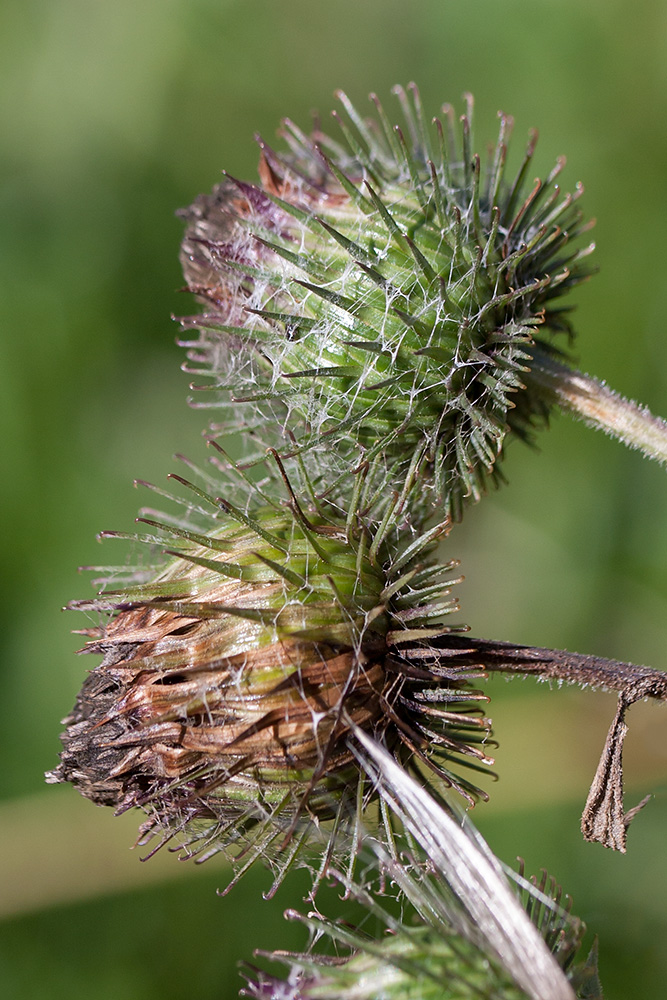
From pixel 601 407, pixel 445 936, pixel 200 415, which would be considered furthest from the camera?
pixel 200 415

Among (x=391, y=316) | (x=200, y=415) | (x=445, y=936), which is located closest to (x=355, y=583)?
(x=391, y=316)

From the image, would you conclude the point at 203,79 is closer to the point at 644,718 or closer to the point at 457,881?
the point at 644,718

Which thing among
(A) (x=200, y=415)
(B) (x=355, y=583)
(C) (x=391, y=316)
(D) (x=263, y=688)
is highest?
(A) (x=200, y=415)

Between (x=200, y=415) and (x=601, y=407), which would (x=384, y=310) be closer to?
(x=601, y=407)

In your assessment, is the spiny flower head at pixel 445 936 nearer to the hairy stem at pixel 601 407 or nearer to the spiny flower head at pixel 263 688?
the spiny flower head at pixel 263 688

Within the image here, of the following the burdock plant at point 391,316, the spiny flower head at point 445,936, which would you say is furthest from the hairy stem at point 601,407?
the spiny flower head at point 445,936

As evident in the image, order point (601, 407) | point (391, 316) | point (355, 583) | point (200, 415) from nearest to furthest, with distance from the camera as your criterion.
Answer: point (355, 583), point (391, 316), point (601, 407), point (200, 415)

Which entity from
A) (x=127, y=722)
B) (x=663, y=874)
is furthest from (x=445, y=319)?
(x=663, y=874)
